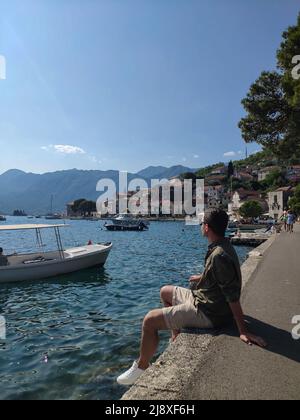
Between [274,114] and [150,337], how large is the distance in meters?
16.4

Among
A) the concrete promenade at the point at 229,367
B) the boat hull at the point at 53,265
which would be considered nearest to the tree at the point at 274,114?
the boat hull at the point at 53,265

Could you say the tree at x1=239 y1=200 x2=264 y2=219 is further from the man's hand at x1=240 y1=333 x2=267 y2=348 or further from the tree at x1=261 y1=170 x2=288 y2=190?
the man's hand at x1=240 y1=333 x2=267 y2=348

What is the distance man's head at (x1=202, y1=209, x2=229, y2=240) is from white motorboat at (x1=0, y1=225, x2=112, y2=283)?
52.1 ft

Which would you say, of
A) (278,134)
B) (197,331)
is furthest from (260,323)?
(278,134)

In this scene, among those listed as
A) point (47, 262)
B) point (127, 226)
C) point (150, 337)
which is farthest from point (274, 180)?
point (150, 337)

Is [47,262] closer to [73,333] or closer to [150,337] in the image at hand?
[73,333]

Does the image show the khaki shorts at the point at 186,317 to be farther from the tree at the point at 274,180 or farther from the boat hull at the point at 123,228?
the tree at the point at 274,180

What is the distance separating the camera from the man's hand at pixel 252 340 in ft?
16.0

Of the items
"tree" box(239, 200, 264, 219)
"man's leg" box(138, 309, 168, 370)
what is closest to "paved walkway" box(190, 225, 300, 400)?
"man's leg" box(138, 309, 168, 370)

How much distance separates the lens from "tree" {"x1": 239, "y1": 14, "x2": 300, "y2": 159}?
1722 centimetres

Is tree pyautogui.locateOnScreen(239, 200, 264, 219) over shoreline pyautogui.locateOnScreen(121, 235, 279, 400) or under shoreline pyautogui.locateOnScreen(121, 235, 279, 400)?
over

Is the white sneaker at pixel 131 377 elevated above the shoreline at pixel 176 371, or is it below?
below

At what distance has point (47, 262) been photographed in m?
20.0
